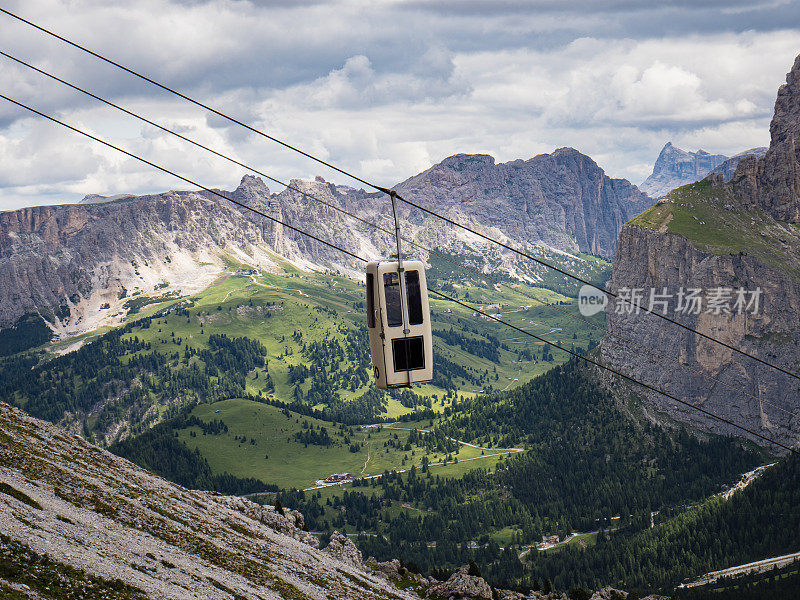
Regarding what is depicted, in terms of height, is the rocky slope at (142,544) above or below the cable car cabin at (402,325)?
below

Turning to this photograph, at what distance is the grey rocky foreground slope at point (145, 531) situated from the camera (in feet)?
260

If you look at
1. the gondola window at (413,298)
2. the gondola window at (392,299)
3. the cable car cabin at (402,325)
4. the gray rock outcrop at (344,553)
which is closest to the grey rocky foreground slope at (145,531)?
the gray rock outcrop at (344,553)

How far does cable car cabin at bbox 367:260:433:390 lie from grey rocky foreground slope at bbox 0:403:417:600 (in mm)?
36320

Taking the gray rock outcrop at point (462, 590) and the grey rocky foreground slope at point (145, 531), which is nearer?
the grey rocky foreground slope at point (145, 531)

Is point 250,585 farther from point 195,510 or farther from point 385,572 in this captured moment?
point 385,572

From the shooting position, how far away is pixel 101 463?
137000 millimetres

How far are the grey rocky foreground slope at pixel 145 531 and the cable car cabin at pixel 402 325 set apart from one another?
36320mm

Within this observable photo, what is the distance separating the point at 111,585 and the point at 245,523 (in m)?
80.4

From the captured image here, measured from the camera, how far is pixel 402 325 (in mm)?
58219

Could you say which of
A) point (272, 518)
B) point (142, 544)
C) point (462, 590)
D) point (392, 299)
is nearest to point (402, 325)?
point (392, 299)

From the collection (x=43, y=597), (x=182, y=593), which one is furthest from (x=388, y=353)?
(x=182, y=593)

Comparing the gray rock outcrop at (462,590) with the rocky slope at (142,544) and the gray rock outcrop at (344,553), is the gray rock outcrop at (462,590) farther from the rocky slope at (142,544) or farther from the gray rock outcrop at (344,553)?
the gray rock outcrop at (344,553)

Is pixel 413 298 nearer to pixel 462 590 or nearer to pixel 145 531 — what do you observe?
pixel 145 531

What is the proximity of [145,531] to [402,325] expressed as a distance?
61662 millimetres
